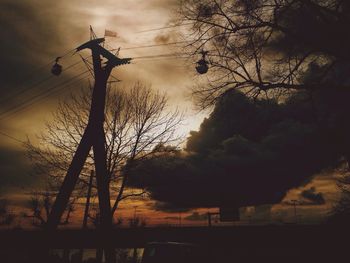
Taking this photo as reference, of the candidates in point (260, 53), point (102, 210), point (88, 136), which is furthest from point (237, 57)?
point (102, 210)

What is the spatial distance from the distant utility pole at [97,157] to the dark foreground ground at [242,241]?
21.6ft

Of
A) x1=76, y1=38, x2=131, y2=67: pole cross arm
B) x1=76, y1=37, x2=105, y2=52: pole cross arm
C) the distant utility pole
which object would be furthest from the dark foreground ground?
x1=76, y1=37, x2=105, y2=52: pole cross arm

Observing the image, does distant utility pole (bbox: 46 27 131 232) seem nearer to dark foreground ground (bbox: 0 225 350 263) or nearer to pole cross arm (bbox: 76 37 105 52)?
pole cross arm (bbox: 76 37 105 52)

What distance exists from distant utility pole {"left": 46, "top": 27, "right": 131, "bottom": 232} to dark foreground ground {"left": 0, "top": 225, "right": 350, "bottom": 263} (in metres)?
6.59

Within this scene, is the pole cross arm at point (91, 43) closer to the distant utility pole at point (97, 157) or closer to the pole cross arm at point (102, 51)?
the pole cross arm at point (102, 51)

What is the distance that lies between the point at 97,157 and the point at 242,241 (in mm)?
17921

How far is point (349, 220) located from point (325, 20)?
63.8 ft

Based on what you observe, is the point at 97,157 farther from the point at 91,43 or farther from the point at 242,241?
the point at 242,241

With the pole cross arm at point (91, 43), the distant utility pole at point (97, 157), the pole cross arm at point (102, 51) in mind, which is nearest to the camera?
the distant utility pole at point (97, 157)

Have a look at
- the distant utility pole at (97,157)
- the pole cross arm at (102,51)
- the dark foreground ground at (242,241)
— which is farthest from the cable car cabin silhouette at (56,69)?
the dark foreground ground at (242,241)

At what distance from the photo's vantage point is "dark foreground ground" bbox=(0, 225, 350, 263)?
80.4 feet

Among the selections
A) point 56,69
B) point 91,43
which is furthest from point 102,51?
point 56,69

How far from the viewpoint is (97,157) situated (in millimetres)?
15930

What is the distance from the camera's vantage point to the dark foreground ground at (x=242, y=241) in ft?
80.4
